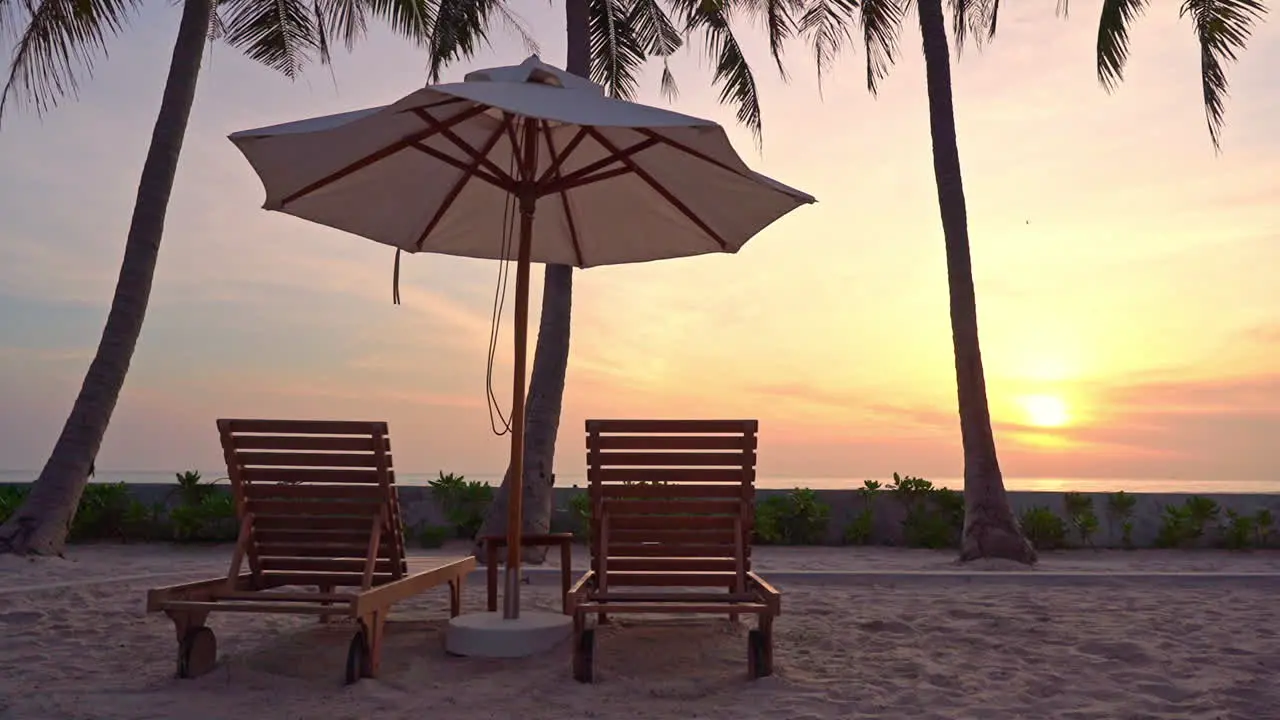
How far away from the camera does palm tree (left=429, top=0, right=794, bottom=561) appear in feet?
29.6

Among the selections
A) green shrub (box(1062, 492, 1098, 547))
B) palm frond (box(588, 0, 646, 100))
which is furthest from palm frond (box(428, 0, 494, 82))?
green shrub (box(1062, 492, 1098, 547))

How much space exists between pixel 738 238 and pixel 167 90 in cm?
703

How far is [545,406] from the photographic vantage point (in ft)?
30.1

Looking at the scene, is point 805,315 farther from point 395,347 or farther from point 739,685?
A: point 739,685

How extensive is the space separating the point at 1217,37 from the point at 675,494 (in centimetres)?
756

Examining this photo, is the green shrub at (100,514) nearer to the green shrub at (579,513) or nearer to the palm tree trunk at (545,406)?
the palm tree trunk at (545,406)

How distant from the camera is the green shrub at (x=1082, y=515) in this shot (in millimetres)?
9969

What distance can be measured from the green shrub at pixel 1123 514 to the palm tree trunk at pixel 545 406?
228 inches

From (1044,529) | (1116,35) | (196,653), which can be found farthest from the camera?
(1044,529)

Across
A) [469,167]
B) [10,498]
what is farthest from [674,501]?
[10,498]

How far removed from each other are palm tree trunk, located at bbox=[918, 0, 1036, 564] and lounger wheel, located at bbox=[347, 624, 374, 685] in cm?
622

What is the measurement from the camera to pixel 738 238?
5441 mm

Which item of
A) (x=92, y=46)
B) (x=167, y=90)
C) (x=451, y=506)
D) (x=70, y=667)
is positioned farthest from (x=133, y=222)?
(x=70, y=667)

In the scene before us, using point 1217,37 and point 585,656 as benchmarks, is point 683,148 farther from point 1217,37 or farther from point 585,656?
point 1217,37
